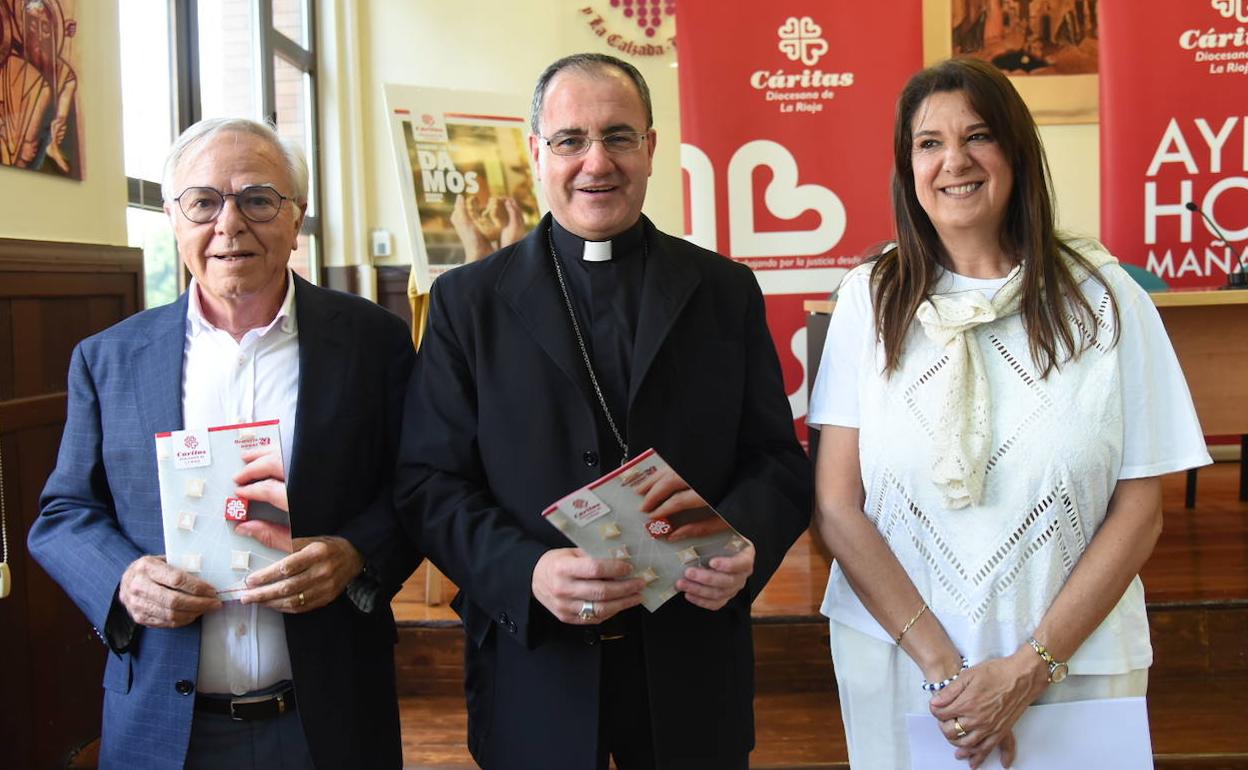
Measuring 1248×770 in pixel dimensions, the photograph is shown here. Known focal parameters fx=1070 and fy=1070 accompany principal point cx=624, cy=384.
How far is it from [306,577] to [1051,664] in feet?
3.72

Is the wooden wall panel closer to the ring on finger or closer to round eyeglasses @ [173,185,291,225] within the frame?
round eyeglasses @ [173,185,291,225]

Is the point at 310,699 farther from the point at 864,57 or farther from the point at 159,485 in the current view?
the point at 864,57

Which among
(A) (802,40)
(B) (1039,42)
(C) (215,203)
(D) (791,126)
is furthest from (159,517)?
(B) (1039,42)

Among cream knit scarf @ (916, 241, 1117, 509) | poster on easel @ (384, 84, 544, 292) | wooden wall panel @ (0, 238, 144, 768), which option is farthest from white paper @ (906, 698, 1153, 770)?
poster on easel @ (384, 84, 544, 292)

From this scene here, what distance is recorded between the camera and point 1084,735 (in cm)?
163

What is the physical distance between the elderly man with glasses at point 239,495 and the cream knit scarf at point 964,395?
0.89 meters

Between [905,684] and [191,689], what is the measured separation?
3.66ft

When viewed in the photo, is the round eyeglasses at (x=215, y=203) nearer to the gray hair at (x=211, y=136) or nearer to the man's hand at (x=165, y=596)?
the gray hair at (x=211, y=136)

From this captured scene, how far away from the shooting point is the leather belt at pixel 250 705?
66.0 inches

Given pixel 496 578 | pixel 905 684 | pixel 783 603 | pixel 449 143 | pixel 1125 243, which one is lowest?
pixel 783 603

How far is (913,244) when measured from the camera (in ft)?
5.79

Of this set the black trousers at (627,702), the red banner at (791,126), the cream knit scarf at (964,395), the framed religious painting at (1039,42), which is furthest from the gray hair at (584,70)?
the framed religious painting at (1039,42)

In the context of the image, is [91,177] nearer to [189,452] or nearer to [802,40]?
[189,452]

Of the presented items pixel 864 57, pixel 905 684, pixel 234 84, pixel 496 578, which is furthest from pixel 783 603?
pixel 234 84
